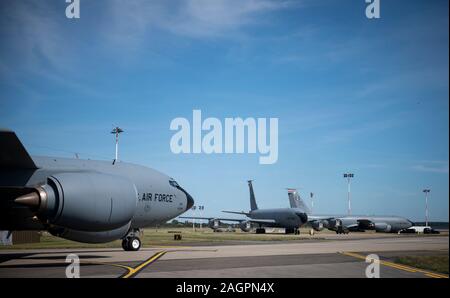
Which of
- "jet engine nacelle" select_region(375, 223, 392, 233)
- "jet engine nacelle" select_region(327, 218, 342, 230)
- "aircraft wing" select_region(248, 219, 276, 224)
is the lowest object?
"jet engine nacelle" select_region(375, 223, 392, 233)

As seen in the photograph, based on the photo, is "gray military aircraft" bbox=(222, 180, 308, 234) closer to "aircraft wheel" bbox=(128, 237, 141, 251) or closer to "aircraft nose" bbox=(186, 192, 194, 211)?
"aircraft nose" bbox=(186, 192, 194, 211)

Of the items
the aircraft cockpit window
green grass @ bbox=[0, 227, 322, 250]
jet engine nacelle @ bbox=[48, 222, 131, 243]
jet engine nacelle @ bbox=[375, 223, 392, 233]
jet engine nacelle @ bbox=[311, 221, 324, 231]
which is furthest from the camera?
jet engine nacelle @ bbox=[375, 223, 392, 233]

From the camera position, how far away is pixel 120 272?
15492 millimetres

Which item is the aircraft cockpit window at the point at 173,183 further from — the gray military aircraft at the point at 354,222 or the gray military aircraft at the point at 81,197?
the gray military aircraft at the point at 354,222

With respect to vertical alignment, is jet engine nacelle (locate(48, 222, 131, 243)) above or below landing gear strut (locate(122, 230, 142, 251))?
above

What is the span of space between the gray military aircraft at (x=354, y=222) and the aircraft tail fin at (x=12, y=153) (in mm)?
70703

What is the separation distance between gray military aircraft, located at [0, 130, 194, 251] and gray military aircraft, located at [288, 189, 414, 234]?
6218 centimetres

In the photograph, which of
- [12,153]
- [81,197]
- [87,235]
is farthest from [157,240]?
[81,197]

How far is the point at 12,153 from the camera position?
58.1ft

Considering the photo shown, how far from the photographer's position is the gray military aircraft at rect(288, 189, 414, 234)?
8506 cm

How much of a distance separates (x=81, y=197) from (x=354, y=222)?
263 ft

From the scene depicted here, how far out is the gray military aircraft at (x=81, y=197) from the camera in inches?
588

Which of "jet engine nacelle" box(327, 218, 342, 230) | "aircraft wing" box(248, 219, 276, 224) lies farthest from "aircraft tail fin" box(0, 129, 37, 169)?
"jet engine nacelle" box(327, 218, 342, 230)
